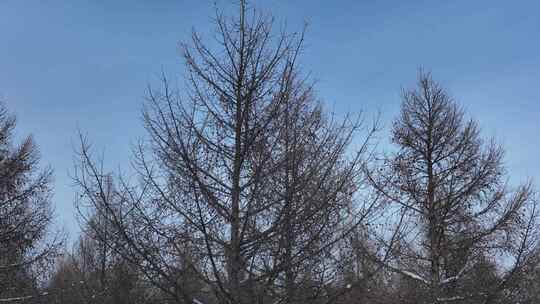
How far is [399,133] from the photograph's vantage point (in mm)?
13875

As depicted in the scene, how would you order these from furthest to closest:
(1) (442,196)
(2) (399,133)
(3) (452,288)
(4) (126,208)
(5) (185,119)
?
(2) (399,133) < (1) (442,196) < (3) (452,288) < (5) (185,119) < (4) (126,208)

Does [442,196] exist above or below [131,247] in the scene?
above

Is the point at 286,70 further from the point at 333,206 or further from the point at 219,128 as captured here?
the point at 333,206

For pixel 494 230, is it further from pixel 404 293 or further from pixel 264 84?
pixel 264 84

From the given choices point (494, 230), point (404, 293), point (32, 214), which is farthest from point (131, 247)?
point (32, 214)

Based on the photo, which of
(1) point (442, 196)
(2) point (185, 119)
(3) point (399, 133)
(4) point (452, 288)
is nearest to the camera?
(2) point (185, 119)

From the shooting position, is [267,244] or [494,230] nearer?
[267,244]

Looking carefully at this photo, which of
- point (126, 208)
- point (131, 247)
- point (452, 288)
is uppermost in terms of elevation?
point (126, 208)

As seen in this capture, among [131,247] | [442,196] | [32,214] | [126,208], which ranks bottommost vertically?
[131,247]

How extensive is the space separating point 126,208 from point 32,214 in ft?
31.7

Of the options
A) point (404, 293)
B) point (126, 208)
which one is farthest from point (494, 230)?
point (126, 208)

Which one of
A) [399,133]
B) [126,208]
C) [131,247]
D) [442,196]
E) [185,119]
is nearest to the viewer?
[131,247]

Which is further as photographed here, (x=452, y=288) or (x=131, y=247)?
(x=452, y=288)

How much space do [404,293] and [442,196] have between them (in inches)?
95.8
